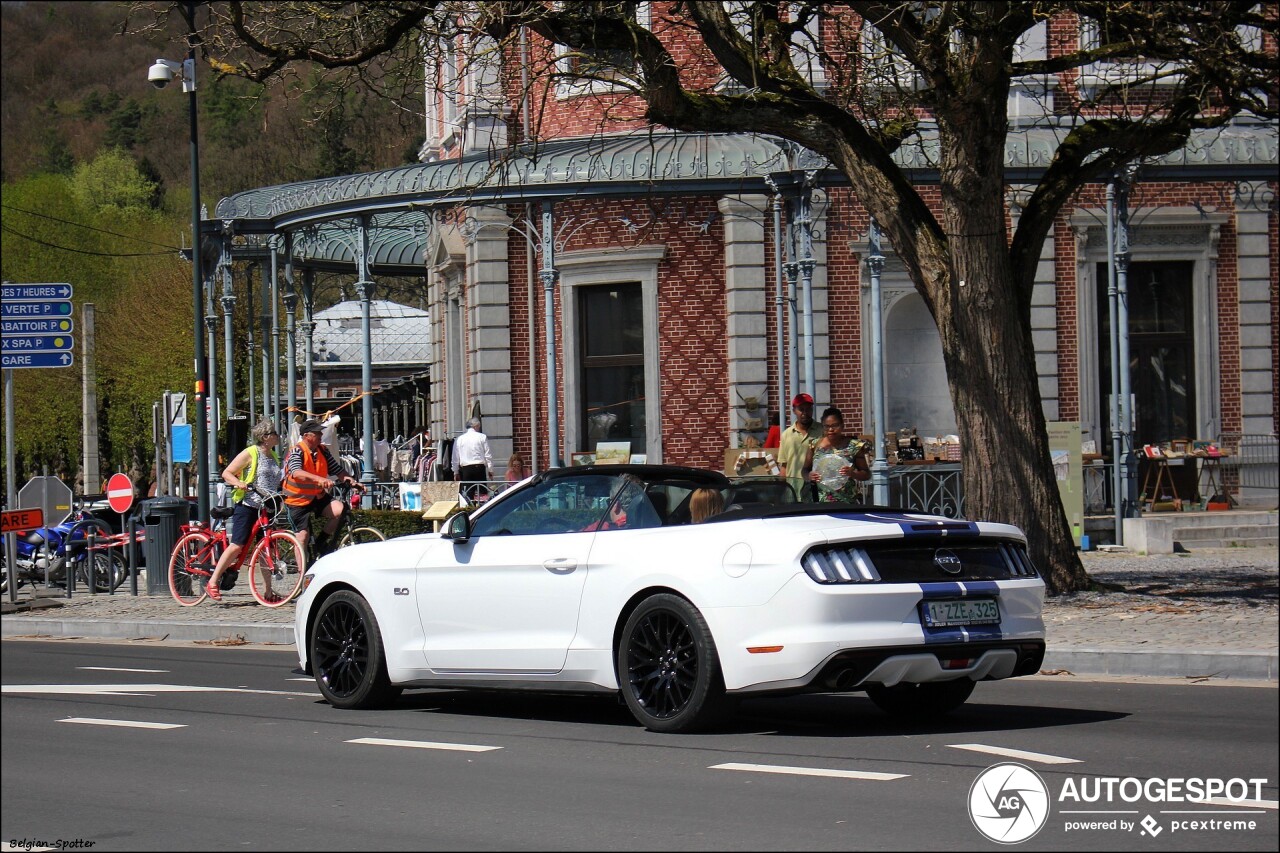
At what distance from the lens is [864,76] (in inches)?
656

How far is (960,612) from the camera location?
347 inches

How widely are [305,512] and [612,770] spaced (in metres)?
10.3

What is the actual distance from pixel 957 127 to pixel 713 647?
770cm

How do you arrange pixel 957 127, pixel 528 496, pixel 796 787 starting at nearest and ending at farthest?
pixel 796 787 → pixel 528 496 → pixel 957 127

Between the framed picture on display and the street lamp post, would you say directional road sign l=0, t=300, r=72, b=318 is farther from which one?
the framed picture on display

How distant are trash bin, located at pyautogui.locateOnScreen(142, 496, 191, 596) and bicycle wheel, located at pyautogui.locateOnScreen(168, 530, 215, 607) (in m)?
0.89

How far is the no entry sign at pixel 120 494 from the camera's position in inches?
834

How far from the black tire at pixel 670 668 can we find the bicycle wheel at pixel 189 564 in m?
10.7

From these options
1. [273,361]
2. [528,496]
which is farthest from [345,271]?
[528,496]

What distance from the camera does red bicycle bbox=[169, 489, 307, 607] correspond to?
17.6 m

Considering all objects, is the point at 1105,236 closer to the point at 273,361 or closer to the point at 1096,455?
the point at 1096,455

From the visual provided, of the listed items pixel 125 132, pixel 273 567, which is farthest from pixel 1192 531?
pixel 125 132

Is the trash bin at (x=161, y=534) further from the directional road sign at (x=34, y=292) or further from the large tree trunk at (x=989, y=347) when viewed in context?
the large tree trunk at (x=989, y=347)

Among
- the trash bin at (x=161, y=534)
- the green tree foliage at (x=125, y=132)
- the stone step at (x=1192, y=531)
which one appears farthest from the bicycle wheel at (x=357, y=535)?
the green tree foliage at (x=125, y=132)
